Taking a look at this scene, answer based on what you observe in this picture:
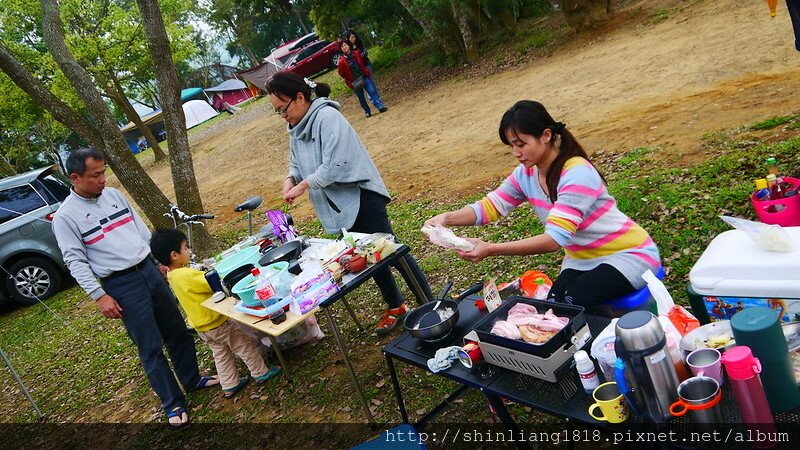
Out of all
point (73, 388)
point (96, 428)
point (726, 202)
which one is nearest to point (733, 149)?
point (726, 202)

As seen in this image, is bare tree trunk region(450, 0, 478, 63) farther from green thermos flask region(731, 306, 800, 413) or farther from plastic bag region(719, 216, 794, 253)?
green thermos flask region(731, 306, 800, 413)

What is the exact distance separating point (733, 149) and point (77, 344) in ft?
25.7

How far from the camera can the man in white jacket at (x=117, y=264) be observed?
408 centimetres

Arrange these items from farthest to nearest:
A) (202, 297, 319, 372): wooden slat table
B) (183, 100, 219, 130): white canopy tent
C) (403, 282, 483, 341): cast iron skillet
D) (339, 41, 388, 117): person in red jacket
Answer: (183, 100, 219, 130): white canopy tent
(339, 41, 388, 117): person in red jacket
(202, 297, 319, 372): wooden slat table
(403, 282, 483, 341): cast iron skillet

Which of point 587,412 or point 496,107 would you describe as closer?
point 587,412

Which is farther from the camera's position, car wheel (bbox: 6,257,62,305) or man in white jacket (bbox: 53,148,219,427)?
car wheel (bbox: 6,257,62,305)

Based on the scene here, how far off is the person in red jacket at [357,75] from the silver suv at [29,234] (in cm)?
671

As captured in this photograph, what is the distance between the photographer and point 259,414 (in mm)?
4328

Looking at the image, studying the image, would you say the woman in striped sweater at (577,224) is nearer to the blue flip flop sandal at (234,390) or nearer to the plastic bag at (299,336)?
the plastic bag at (299,336)

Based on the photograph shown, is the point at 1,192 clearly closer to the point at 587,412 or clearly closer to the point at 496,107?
the point at 496,107

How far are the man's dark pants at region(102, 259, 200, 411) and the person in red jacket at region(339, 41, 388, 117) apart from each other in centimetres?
985

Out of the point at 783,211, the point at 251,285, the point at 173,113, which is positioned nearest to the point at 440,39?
the point at 173,113

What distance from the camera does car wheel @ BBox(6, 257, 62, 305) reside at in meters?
9.56

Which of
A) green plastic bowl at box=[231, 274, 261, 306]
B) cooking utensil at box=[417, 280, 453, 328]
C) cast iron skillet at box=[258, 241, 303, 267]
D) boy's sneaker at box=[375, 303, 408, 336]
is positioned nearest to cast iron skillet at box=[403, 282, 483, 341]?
cooking utensil at box=[417, 280, 453, 328]
